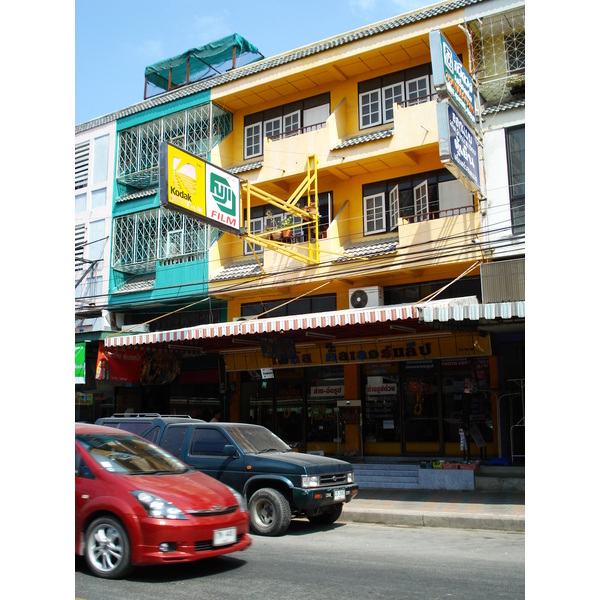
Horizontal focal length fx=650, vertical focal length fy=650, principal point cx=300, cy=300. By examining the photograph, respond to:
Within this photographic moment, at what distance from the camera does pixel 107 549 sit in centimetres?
698

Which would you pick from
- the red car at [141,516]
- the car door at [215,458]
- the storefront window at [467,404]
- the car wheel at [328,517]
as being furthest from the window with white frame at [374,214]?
the red car at [141,516]

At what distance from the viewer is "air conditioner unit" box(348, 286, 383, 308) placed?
739 inches

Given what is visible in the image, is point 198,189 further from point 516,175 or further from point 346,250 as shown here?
A: point 516,175

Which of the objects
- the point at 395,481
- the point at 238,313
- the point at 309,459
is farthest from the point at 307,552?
the point at 238,313

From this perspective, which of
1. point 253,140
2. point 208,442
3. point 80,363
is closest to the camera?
point 208,442

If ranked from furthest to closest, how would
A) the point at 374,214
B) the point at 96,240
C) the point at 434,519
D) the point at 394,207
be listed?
the point at 96,240, the point at 374,214, the point at 394,207, the point at 434,519

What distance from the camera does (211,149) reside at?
894 inches

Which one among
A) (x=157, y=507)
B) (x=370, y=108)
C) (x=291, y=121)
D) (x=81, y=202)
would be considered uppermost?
(x=291, y=121)

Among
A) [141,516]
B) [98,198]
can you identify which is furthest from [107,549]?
[98,198]

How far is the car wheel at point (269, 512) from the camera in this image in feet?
33.6

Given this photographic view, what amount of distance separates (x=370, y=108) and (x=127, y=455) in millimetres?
15378

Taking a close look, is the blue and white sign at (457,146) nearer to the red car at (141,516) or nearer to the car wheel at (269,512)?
the car wheel at (269,512)

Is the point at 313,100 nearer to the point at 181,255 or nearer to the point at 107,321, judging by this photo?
the point at 181,255

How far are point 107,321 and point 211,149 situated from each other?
24.4 feet
